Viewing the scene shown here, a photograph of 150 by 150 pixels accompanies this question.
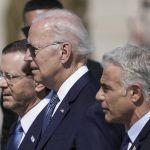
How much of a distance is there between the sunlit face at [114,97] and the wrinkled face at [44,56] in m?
0.47

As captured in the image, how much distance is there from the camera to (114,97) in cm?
661

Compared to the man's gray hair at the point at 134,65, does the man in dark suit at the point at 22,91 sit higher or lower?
lower

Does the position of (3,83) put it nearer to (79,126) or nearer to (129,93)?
(79,126)

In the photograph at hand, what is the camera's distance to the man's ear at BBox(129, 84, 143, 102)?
652 cm

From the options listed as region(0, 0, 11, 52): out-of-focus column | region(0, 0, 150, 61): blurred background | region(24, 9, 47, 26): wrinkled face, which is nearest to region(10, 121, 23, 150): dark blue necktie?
region(24, 9, 47, 26): wrinkled face

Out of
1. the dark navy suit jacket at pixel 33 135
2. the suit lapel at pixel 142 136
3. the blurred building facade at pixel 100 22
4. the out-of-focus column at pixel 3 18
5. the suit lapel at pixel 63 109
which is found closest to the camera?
the suit lapel at pixel 142 136

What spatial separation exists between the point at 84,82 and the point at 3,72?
2.75ft

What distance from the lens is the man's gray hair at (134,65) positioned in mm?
6527

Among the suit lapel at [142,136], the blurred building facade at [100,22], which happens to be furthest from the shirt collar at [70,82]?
the blurred building facade at [100,22]

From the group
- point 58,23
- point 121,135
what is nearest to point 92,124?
point 121,135

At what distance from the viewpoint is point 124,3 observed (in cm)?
1606

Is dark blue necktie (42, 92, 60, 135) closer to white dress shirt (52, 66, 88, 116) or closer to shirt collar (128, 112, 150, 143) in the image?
white dress shirt (52, 66, 88, 116)

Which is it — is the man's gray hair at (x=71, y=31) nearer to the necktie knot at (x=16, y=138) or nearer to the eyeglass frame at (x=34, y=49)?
the eyeglass frame at (x=34, y=49)

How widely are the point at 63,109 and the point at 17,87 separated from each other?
27.1 inches
